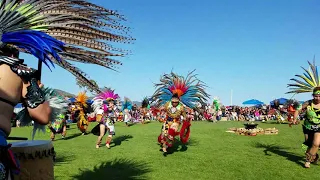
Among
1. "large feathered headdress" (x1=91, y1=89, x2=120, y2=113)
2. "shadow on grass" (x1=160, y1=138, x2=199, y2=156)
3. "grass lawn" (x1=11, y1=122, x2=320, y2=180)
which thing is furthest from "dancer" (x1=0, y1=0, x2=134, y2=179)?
"large feathered headdress" (x1=91, y1=89, x2=120, y2=113)

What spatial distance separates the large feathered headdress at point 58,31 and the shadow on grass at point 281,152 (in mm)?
6999

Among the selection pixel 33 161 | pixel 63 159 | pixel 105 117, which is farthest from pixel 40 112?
pixel 105 117

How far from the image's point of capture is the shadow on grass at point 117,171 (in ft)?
22.4

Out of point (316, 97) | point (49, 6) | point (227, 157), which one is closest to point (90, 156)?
point (227, 157)

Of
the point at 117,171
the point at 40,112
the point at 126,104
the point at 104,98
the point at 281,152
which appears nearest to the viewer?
the point at 40,112

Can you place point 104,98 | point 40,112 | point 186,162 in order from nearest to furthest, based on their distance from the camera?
point 40,112 → point 186,162 → point 104,98

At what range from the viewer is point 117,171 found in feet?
24.0

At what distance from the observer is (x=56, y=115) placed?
3.21m

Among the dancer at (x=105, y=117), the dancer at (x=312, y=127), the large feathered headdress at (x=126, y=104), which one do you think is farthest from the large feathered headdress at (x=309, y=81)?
the large feathered headdress at (x=126, y=104)

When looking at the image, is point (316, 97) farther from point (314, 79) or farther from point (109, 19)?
point (109, 19)

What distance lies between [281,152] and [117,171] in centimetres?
569

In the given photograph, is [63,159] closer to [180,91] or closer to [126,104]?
[180,91]

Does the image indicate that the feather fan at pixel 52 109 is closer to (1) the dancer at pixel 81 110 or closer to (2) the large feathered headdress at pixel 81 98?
(1) the dancer at pixel 81 110

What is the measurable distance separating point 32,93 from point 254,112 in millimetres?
33342
